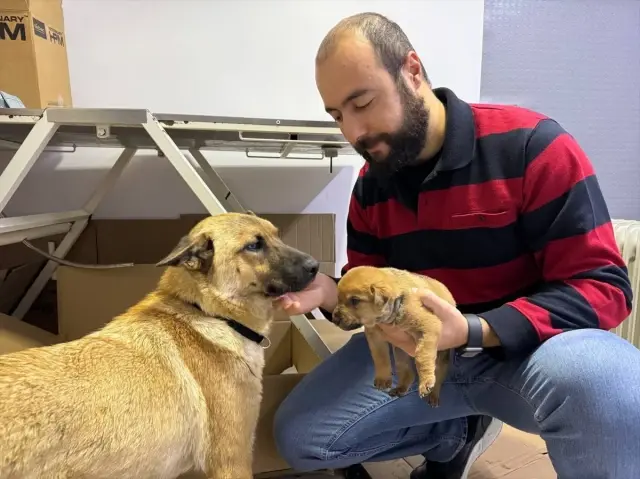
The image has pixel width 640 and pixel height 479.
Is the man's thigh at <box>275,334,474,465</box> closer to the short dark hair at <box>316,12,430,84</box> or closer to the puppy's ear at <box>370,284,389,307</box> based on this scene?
the puppy's ear at <box>370,284,389,307</box>

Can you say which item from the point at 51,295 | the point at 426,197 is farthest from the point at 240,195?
the point at 426,197

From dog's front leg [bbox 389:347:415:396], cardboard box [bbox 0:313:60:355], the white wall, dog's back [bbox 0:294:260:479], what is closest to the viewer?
dog's back [bbox 0:294:260:479]

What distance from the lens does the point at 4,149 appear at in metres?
2.21

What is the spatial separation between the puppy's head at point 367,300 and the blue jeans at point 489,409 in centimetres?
31

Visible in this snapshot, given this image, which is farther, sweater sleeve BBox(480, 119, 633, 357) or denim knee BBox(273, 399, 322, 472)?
denim knee BBox(273, 399, 322, 472)

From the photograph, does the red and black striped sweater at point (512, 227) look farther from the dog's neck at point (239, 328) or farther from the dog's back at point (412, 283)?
the dog's neck at point (239, 328)

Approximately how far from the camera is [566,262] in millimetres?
1109

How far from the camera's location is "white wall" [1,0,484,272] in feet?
7.46

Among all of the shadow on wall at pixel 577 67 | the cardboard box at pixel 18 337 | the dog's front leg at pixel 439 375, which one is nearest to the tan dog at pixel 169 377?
the dog's front leg at pixel 439 375

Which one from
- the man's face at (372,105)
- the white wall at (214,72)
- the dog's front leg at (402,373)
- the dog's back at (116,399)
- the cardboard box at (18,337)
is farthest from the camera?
the white wall at (214,72)

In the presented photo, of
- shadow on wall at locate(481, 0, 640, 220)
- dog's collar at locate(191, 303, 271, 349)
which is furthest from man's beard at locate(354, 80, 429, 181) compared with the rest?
shadow on wall at locate(481, 0, 640, 220)

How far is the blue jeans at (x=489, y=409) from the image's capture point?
3.16 ft

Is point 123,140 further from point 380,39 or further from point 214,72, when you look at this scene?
point 380,39

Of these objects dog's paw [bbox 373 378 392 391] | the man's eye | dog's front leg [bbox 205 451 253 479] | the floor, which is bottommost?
Result: the floor
